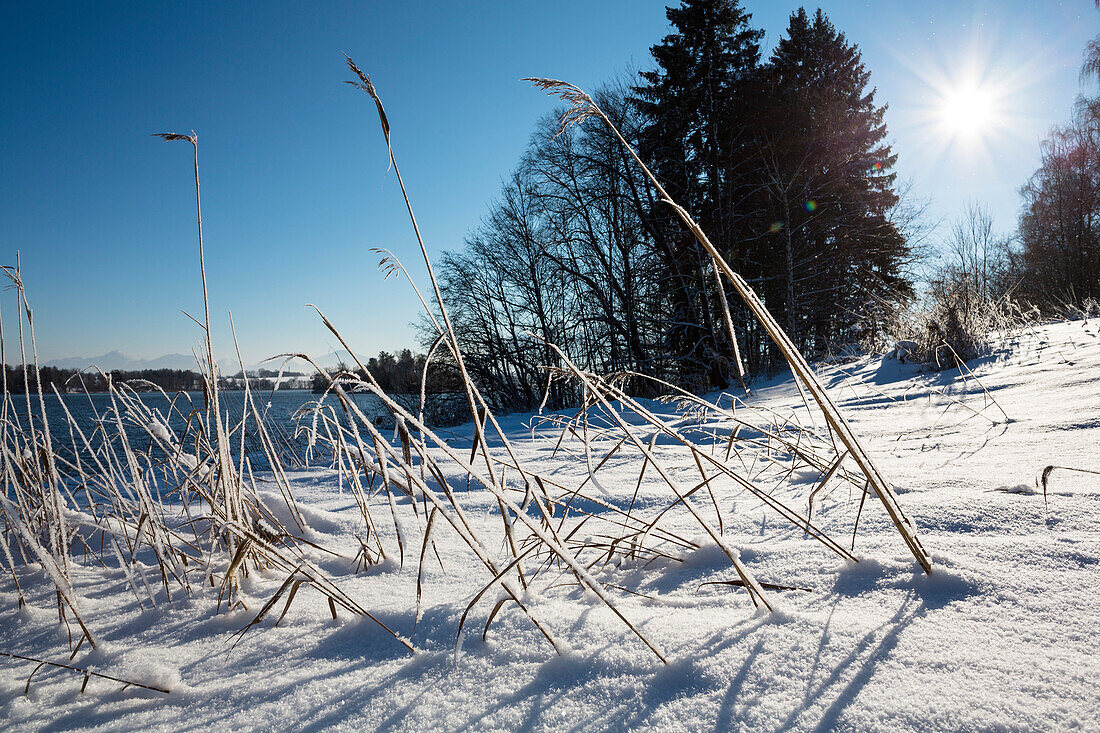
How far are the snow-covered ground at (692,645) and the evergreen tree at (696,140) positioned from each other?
8.54 m

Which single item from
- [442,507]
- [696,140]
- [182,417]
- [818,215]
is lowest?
[442,507]

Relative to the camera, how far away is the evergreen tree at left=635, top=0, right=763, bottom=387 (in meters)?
9.47

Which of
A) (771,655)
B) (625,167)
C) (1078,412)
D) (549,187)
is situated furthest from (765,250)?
(771,655)

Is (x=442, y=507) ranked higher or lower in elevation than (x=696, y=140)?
lower

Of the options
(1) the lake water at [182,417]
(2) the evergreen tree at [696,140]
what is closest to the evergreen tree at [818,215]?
(2) the evergreen tree at [696,140]

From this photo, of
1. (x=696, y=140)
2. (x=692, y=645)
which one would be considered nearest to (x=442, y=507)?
(x=692, y=645)

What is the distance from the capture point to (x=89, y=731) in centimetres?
55

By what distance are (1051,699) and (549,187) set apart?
11.7 m

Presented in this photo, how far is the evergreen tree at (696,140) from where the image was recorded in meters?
9.47

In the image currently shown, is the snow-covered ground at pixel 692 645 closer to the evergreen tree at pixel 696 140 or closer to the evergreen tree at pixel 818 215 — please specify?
the evergreen tree at pixel 696 140

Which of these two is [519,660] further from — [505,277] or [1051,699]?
[505,277]

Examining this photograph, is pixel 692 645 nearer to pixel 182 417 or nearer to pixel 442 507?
pixel 442 507

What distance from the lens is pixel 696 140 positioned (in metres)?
9.70

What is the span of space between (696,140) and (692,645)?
35.2 ft
